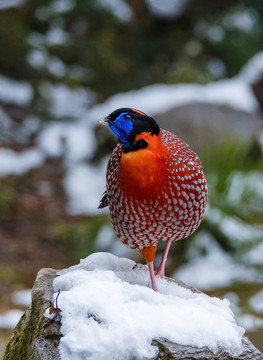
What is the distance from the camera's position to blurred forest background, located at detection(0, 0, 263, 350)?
553 centimetres

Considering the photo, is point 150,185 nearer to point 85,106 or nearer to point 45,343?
point 45,343

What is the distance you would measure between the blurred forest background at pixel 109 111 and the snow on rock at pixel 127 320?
→ 6.52 ft

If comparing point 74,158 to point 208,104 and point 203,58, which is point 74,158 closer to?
point 208,104

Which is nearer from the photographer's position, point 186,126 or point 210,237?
point 210,237

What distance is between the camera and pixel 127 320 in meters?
2.45

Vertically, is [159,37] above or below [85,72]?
above

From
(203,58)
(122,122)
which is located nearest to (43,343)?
(122,122)

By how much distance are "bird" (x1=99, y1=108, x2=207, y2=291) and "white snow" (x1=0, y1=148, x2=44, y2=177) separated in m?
5.41

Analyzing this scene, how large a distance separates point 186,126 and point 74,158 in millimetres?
2390

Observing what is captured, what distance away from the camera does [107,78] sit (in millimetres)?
9898

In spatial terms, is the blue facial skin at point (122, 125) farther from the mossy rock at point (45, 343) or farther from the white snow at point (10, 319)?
the white snow at point (10, 319)

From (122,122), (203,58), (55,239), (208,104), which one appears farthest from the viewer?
(203,58)

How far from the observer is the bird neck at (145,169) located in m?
2.52

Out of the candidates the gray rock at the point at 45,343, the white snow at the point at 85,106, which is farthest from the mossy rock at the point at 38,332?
the white snow at the point at 85,106
